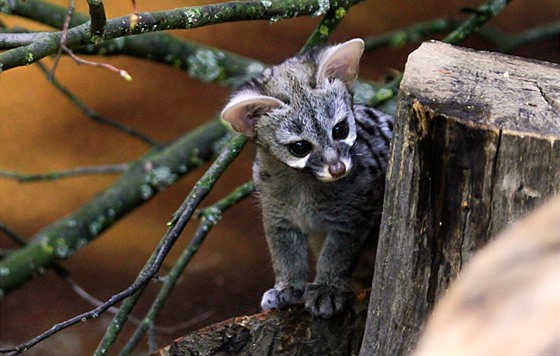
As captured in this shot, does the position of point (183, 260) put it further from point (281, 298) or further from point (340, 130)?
point (340, 130)

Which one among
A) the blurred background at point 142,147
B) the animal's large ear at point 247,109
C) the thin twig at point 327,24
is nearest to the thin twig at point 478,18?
the thin twig at point 327,24

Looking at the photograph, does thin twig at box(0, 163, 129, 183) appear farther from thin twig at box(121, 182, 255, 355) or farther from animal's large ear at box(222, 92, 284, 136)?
animal's large ear at box(222, 92, 284, 136)

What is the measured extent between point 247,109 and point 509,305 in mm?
2096

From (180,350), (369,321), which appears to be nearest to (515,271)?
(369,321)

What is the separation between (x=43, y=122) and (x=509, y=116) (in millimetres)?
4423

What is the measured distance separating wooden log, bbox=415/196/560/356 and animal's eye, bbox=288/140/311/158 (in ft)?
6.07

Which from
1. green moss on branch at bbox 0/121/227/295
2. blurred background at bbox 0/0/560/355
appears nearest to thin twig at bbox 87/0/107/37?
green moss on branch at bbox 0/121/227/295

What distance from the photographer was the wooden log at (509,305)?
1218 millimetres

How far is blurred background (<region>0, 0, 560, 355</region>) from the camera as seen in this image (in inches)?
239

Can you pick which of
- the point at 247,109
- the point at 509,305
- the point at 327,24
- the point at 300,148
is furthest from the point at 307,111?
the point at 509,305

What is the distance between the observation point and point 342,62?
3.31m

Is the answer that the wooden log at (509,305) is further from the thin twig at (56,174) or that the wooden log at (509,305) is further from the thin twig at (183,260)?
the thin twig at (56,174)

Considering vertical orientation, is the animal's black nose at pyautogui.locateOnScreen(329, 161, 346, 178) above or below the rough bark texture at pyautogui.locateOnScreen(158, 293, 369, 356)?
above

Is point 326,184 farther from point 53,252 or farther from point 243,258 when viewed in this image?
point 243,258
